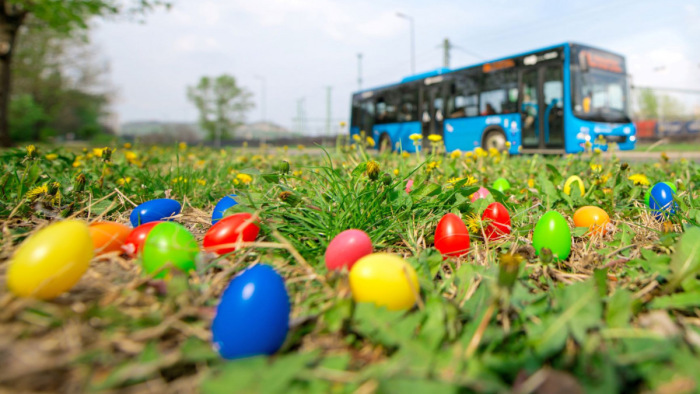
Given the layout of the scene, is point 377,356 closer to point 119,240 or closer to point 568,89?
point 119,240

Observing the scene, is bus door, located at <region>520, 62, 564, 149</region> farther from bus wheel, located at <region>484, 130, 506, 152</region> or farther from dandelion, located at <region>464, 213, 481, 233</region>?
dandelion, located at <region>464, 213, 481, 233</region>

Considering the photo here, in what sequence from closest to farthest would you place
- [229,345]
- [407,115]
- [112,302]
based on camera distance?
[229,345] → [112,302] → [407,115]

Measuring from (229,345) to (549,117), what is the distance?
387 inches

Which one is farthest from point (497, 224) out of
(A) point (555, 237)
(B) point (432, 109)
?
(B) point (432, 109)

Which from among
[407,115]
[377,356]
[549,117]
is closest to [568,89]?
[549,117]

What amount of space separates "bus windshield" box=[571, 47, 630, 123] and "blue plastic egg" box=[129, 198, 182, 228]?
29.6ft

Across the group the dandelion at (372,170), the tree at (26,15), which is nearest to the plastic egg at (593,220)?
the dandelion at (372,170)

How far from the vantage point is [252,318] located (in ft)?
2.72

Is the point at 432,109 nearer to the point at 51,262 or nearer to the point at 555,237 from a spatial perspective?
the point at 555,237

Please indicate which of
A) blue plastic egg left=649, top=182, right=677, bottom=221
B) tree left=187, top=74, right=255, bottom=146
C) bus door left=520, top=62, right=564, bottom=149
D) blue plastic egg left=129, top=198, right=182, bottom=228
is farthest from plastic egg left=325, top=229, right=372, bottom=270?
tree left=187, top=74, right=255, bottom=146

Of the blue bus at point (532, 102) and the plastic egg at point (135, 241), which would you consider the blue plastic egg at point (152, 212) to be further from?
the blue bus at point (532, 102)

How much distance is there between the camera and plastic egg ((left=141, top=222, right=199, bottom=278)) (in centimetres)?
115

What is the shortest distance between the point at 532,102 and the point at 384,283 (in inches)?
383

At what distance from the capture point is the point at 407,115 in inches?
497
